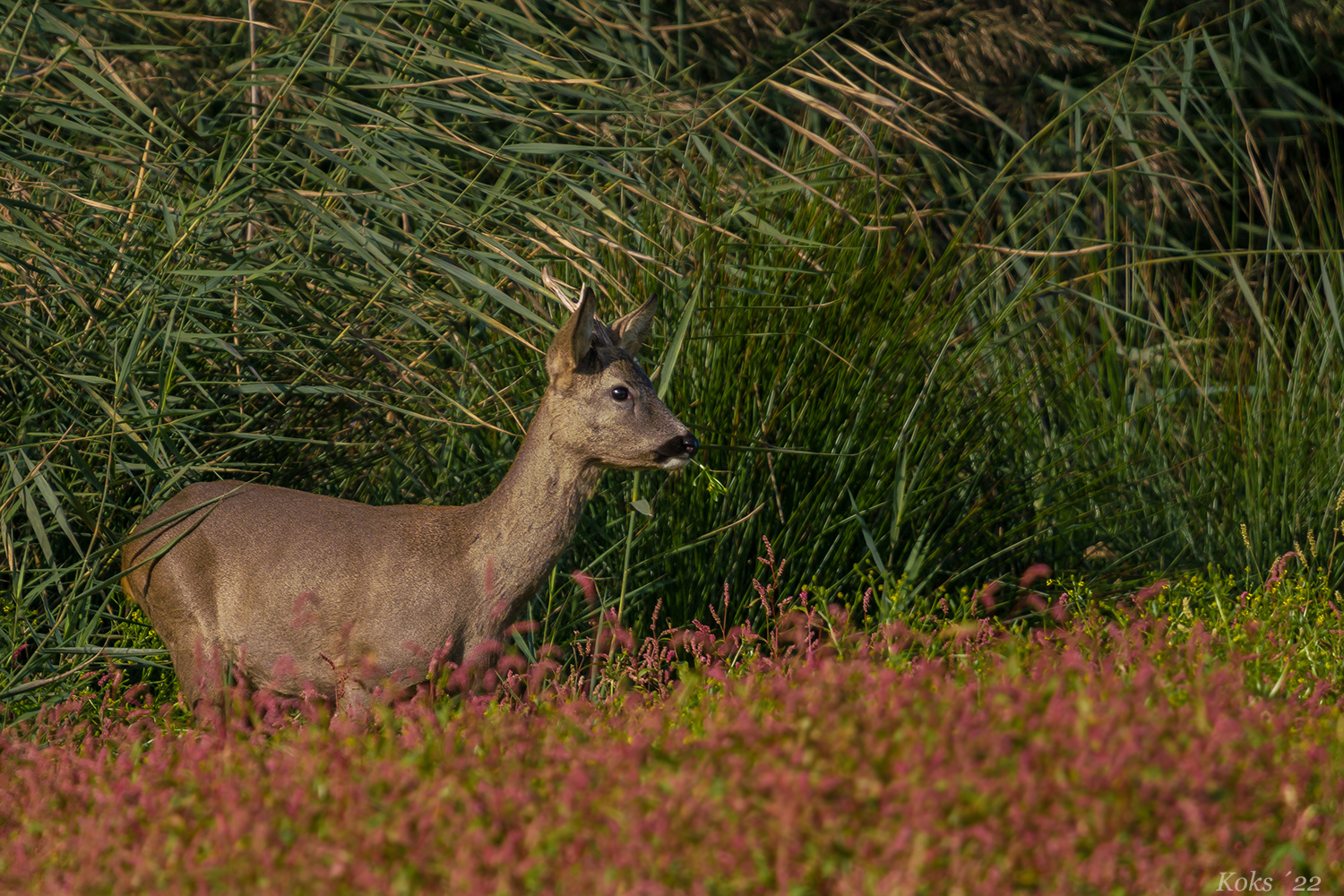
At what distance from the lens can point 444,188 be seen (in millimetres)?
4832

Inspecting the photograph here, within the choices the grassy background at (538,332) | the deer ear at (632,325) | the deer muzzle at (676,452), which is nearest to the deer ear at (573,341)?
the grassy background at (538,332)

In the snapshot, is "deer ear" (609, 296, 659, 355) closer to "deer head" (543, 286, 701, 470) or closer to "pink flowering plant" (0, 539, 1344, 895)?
"deer head" (543, 286, 701, 470)

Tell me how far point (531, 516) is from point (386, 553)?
44 cm

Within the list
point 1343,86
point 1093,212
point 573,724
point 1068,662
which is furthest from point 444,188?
point 1343,86

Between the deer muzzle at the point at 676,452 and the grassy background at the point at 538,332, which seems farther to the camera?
the grassy background at the point at 538,332

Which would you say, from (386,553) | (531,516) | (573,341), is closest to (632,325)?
(573,341)

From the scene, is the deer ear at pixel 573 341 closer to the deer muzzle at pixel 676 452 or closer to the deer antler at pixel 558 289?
the deer antler at pixel 558 289

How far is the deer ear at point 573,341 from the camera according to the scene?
14.4 feet

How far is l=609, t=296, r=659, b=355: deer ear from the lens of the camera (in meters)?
4.75

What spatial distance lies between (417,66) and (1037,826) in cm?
359

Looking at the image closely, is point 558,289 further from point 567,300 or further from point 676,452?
point 676,452

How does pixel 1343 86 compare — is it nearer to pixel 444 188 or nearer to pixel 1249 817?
pixel 444 188

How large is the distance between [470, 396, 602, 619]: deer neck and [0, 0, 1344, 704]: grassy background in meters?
0.12

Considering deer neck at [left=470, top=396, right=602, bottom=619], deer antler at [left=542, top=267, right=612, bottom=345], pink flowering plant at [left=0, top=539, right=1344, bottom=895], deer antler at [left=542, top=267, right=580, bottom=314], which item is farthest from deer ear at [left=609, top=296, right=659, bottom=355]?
pink flowering plant at [left=0, top=539, right=1344, bottom=895]
